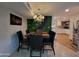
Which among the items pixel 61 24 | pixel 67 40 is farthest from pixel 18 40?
pixel 67 40

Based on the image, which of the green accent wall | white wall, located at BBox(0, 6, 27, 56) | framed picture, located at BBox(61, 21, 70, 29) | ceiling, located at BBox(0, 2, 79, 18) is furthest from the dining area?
the green accent wall

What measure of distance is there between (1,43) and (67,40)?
339cm

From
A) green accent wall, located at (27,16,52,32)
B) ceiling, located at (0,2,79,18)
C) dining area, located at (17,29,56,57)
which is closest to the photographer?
ceiling, located at (0,2,79,18)

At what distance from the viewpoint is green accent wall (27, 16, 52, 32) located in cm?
756

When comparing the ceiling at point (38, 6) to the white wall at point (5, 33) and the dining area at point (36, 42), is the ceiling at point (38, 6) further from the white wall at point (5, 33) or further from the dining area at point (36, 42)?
the dining area at point (36, 42)

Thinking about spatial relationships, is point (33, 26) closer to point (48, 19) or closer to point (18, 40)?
point (48, 19)

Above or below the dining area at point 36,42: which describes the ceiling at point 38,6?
above

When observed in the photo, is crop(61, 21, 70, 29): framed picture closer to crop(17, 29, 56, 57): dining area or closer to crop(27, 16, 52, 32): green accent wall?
crop(17, 29, 56, 57): dining area

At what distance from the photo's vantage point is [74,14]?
5883 mm

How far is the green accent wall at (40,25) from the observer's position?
24.8 feet

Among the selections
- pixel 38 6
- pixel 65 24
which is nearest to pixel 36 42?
pixel 38 6

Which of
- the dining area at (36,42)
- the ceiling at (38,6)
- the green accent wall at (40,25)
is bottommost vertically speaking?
the dining area at (36,42)

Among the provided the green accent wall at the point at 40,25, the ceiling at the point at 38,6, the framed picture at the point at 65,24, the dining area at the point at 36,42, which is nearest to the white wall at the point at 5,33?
the ceiling at the point at 38,6

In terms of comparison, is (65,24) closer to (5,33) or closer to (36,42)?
Result: (36,42)
